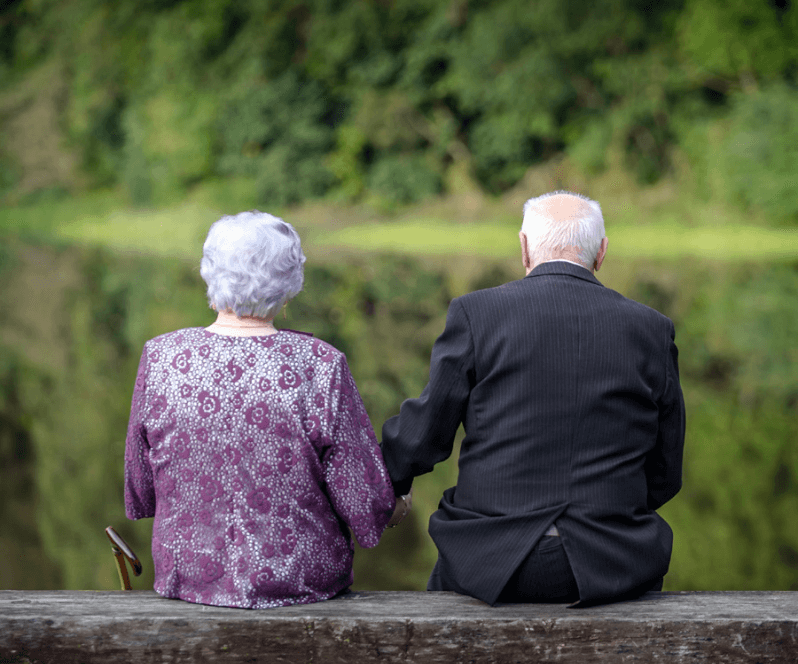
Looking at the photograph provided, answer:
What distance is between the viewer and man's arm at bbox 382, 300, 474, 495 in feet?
5.54

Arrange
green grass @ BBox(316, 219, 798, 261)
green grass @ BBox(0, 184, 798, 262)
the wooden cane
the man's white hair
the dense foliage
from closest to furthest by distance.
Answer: the man's white hair, the wooden cane, green grass @ BBox(316, 219, 798, 261), green grass @ BBox(0, 184, 798, 262), the dense foliage

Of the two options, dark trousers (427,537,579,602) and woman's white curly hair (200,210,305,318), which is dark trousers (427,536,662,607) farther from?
woman's white curly hair (200,210,305,318)

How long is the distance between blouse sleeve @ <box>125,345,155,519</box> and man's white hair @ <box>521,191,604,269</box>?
2.52 feet

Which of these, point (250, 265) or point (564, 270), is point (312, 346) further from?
point (564, 270)

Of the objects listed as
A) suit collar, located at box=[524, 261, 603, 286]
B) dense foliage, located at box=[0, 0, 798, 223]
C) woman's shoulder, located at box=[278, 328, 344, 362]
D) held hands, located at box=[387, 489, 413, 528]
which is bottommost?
held hands, located at box=[387, 489, 413, 528]

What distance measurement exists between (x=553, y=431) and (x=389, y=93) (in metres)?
24.9

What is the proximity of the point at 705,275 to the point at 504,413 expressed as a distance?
11.9 metres

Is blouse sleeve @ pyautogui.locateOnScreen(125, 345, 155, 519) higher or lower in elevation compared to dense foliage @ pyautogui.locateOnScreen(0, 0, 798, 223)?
lower

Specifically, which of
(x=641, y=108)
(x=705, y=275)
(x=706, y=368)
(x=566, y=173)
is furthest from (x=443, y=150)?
(x=706, y=368)

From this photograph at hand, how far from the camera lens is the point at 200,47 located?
1078 inches

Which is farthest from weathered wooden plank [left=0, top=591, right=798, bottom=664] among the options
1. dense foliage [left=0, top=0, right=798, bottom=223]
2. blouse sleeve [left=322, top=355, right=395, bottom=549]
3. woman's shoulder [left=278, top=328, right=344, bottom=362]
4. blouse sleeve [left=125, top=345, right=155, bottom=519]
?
dense foliage [left=0, top=0, right=798, bottom=223]

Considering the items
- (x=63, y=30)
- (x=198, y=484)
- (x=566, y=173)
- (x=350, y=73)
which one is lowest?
(x=198, y=484)

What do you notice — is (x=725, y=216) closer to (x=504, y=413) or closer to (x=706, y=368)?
(x=706, y=368)

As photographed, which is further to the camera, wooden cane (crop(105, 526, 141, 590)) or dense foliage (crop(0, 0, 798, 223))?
dense foliage (crop(0, 0, 798, 223))
